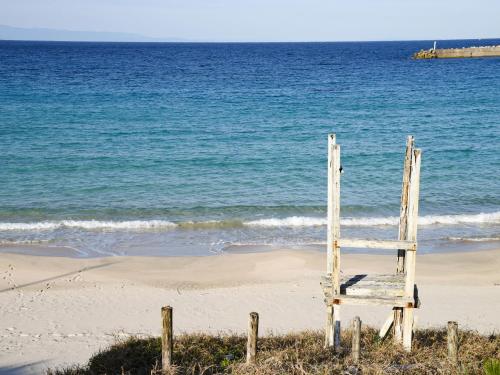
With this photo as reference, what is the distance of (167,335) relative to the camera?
877cm

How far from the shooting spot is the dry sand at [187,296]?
41.9ft

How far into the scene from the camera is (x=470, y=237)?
66.7 feet

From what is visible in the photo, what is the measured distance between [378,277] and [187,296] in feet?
20.6

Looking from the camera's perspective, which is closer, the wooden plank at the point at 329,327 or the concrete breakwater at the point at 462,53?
the wooden plank at the point at 329,327

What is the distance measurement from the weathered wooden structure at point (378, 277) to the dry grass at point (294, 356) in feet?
1.48

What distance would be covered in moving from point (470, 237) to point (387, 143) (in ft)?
45.6

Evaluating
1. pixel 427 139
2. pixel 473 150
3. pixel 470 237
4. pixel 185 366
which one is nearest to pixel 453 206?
pixel 470 237

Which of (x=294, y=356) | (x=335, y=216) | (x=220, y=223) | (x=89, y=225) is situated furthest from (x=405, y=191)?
(x=89, y=225)

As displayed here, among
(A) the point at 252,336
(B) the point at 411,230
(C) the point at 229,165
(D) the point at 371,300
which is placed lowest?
(C) the point at 229,165

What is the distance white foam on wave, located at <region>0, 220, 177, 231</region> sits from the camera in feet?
68.8

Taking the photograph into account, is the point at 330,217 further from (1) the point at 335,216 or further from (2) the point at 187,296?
(2) the point at 187,296

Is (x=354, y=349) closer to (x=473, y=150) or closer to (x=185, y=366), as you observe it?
(x=185, y=366)

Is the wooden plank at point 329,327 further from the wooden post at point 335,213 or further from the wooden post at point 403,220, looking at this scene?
the wooden post at point 403,220

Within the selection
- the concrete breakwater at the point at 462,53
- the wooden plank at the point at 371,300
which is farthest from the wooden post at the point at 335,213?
the concrete breakwater at the point at 462,53
